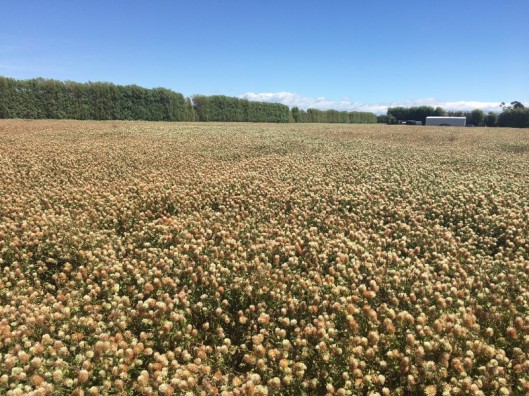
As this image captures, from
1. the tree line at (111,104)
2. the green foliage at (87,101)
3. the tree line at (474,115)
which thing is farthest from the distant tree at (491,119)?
the green foliage at (87,101)

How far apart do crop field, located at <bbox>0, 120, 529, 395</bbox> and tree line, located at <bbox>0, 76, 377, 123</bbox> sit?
3588cm

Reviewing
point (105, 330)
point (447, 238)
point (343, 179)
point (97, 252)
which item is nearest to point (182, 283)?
point (105, 330)

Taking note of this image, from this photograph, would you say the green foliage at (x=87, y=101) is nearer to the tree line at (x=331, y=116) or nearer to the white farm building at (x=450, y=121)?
the tree line at (x=331, y=116)

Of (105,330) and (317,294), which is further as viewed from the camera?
(317,294)

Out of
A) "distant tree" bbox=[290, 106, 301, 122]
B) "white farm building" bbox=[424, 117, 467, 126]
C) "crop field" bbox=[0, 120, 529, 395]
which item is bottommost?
"crop field" bbox=[0, 120, 529, 395]

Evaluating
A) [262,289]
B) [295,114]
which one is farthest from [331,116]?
[262,289]

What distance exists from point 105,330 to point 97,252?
76.0 inches

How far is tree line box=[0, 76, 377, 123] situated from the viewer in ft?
127

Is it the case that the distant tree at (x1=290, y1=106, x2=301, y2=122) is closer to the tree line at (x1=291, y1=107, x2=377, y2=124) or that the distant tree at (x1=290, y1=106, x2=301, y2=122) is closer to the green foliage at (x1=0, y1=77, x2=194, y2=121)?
the tree line at (x1=291, y1=107, x2=377, y2=124)

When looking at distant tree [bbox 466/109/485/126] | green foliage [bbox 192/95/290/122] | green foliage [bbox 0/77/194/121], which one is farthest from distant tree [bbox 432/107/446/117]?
green foliage [bbox 0/77/194/121]

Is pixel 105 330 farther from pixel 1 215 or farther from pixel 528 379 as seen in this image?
pixel 1 215

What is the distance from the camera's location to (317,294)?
402 centimetres

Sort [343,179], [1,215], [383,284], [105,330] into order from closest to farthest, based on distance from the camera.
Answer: [105,330] → [383,284] → [1,215] → [343,179]

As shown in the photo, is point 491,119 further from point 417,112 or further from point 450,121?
point 417,112
